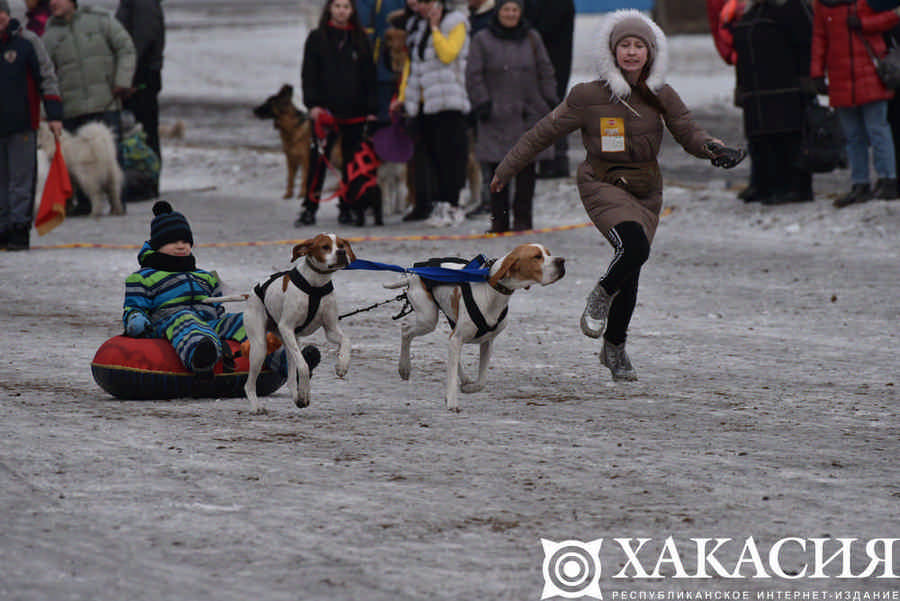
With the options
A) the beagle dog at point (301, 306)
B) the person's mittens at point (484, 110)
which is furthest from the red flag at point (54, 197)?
the beagle dog at point (301, 306)

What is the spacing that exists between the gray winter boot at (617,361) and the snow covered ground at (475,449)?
0.36 feet

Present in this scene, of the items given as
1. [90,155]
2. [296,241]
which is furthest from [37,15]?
[296,241]

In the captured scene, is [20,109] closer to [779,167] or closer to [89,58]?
[89,58]

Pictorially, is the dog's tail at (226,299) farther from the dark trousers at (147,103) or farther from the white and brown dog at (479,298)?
the dark trousers at (147,103)

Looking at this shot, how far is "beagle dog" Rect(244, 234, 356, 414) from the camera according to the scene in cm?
652

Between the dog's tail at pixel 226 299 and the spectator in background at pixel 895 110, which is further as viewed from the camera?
the spectator in background at pixel 895 110

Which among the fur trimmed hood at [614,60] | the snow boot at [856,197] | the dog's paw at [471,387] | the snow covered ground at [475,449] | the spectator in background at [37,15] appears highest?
the spectator in background at [37,15]

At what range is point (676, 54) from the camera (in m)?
33.2

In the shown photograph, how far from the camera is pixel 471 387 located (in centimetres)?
726

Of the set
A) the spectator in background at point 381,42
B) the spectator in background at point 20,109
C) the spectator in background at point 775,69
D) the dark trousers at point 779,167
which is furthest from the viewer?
the spectator in background at point 381,42

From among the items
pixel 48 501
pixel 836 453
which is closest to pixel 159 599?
pixel 48 501

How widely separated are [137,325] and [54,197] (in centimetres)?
625

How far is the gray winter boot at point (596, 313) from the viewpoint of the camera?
24.2 feet

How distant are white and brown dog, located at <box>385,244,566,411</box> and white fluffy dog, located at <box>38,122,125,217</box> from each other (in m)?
9.28
